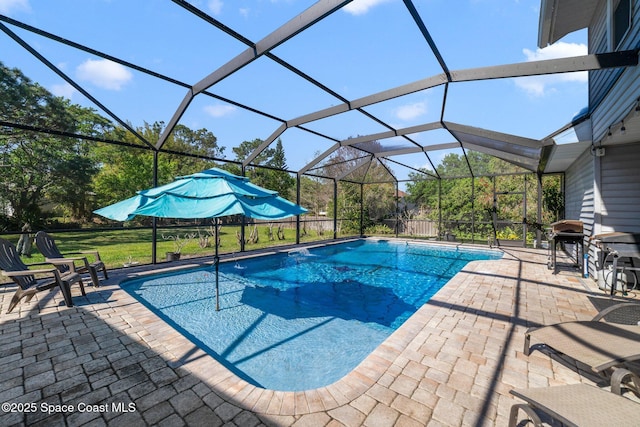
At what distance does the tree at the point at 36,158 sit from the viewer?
14.2 metres

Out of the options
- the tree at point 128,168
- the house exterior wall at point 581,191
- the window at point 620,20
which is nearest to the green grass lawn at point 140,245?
the tree at point 128,168

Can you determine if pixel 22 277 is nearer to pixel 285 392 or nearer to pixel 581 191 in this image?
pixel 285 392

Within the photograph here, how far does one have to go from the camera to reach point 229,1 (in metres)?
3.61

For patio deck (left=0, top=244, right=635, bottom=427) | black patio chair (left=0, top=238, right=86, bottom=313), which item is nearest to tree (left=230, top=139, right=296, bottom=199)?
black patio chair (left=0, top=238, right=86, bottom=313)

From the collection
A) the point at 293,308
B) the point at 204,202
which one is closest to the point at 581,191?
the point at 293,308

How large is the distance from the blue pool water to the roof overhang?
657 cm

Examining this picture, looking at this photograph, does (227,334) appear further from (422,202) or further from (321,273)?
(422,202)

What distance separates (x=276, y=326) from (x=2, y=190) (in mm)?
20131

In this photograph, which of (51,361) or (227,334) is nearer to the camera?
(51,361)

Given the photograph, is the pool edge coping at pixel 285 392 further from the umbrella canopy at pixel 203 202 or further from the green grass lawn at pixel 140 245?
the green grass lawn at pixel 140 245

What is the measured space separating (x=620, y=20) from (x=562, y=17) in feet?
6.46

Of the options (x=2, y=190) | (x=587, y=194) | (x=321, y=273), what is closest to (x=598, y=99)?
(x=587, y=194)

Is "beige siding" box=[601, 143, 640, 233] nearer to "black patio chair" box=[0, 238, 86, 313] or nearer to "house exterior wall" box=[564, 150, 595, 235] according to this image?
"house exterior wall" box=[564, 150, 595, 235]

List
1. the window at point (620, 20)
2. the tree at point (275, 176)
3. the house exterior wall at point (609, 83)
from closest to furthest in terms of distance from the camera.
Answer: the house exterior wall at point (609, 83), the window at point (620, 20), the tree at point (275, 176)
